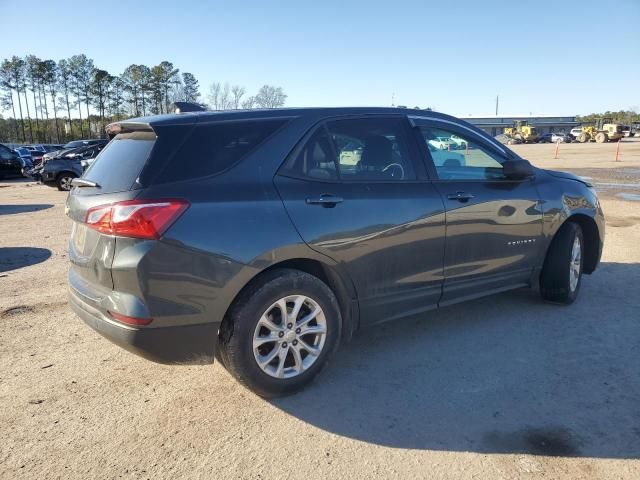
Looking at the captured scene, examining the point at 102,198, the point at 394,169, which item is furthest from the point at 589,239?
the point at 102,198

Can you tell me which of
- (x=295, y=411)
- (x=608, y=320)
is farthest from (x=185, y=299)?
(x=608, y=320)

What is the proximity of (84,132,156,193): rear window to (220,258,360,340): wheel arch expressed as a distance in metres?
0.96

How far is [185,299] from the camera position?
2.82m

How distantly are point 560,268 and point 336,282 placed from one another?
8.34ft

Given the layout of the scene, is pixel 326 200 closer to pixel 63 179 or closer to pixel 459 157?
pixel 459 157

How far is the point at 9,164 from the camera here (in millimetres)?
24562

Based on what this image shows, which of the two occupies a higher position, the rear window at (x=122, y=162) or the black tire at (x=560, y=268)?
the rear window at (x=122, y=162)

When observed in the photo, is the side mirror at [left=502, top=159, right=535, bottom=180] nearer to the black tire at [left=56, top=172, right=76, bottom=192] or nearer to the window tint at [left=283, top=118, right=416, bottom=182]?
the window tint at [left=283, top=118, right=416, bottom=182]

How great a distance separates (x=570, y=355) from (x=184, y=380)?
288cm

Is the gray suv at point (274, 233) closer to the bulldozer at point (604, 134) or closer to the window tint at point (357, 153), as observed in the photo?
the window tint at point (357, 153)

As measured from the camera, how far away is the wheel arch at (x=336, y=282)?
10.6ft

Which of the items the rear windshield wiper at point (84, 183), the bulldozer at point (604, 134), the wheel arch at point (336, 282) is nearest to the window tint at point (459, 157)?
the wheel arch at point (336, 282)

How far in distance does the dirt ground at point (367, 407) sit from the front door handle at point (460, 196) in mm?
1155

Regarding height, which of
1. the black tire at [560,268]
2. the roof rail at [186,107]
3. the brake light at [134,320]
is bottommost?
the black tire at [560,268]
